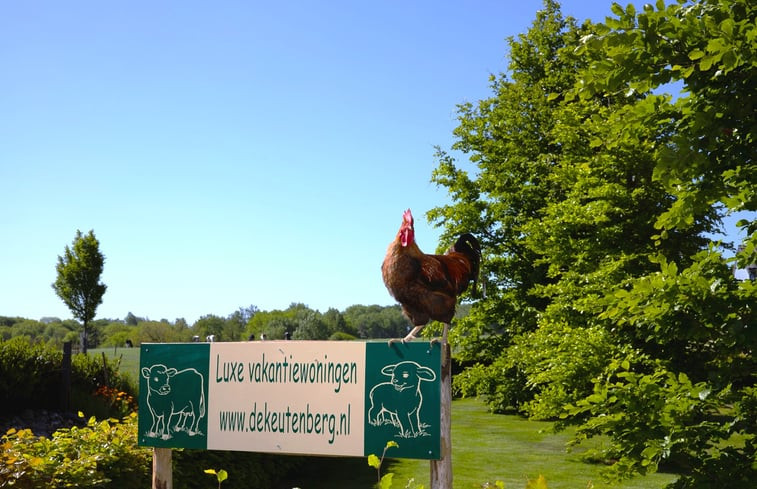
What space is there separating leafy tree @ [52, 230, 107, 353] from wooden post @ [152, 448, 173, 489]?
26.9 meters

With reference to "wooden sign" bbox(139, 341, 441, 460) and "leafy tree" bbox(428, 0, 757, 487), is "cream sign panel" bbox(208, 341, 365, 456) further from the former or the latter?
"leafy tree" bbox(428, 0, 757, 487)

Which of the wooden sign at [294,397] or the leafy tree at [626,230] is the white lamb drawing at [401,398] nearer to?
the wooden sign at [294,397]

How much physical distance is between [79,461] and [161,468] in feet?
4.47

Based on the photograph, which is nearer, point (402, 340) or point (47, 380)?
point (402, 340)

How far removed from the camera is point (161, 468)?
523 centimetres

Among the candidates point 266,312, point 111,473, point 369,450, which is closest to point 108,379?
point 111,473

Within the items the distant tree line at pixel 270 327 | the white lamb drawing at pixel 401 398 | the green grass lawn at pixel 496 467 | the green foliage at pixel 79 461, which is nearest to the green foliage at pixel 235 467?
the green foliage at pixel 79 461

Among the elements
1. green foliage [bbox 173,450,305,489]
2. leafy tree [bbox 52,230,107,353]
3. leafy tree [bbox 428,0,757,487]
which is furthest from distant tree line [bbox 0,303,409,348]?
green foliage [bbox 173,450,305,489]

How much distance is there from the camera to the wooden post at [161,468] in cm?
521

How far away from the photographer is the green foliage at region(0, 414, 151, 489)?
18.5 feet

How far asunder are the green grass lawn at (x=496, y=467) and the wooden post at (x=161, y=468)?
16.1ft

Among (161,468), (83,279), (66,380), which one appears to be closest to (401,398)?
(161,468)

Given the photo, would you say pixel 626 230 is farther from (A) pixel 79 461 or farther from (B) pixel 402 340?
(A) pixel 79 461

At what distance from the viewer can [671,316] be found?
5.20 metres
